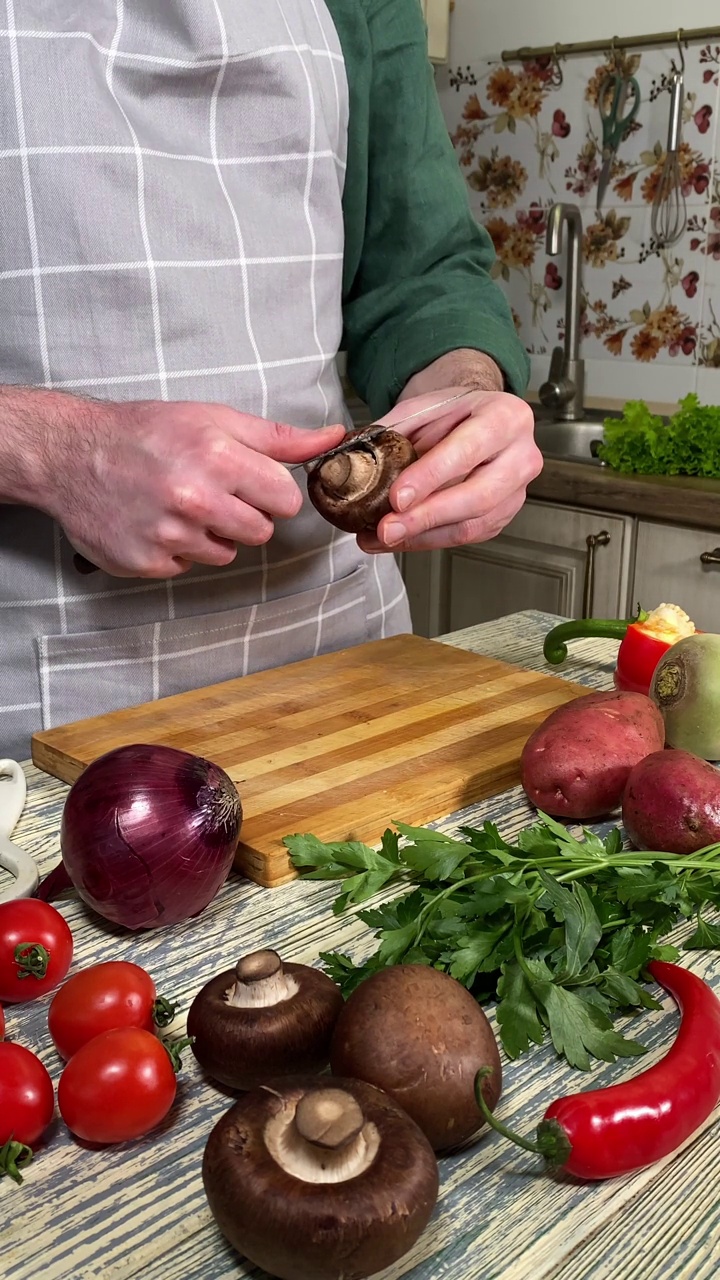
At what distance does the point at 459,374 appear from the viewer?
143cm

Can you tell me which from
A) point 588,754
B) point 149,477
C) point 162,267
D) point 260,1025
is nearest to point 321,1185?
point 260,1025

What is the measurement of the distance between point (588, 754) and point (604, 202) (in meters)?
2.45

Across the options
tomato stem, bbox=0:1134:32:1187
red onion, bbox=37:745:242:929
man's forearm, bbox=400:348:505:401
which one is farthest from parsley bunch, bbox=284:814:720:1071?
man's forearm, bbox=400:348:505:401

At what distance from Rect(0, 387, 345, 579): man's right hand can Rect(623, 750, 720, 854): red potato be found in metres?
0.40

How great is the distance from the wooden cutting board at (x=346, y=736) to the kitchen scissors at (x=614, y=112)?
81.9 inches

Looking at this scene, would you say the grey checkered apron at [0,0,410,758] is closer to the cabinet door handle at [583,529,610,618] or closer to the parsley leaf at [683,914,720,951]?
the parsley leaf at [683,914,720,951]

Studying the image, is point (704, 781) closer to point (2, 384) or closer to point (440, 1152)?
point (440, 1152)

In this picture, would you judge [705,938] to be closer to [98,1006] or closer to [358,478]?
[98,1006]

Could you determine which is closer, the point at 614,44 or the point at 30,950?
the point at 30,950

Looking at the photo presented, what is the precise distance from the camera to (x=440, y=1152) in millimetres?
610

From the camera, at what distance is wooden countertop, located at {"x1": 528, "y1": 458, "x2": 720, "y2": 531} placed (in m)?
2.25

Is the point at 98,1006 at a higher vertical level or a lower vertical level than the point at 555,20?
lower

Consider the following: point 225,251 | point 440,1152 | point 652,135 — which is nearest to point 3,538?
point 225,251

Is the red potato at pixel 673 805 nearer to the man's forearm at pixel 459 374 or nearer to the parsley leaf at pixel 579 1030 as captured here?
the parsley leaf at pixel 579 1030
